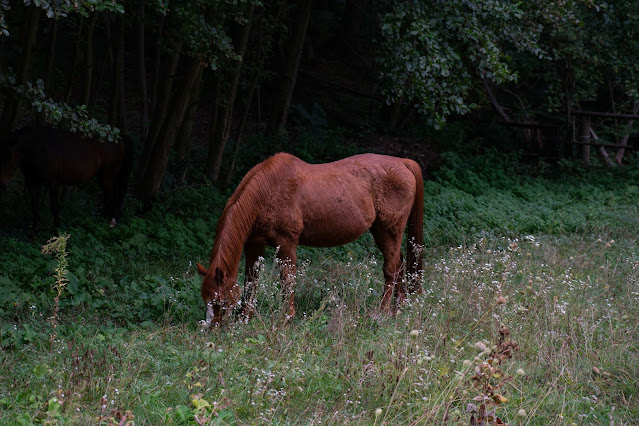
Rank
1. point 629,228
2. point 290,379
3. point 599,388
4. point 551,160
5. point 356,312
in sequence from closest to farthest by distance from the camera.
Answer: point 290,379, point 599,388, point 356,312, point 629,228, point 551,160

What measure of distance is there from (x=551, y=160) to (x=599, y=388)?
1209 centimetres

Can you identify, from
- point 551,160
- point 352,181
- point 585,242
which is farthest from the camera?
point 551,160

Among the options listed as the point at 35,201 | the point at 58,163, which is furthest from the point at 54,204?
the point at 58,163

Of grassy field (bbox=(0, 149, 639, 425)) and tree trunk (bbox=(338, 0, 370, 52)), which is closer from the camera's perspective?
grassy field (bbox=(0, 149, 639, 425))

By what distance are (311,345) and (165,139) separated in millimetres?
6268

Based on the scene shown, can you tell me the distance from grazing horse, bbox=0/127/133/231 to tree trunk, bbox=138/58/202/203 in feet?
1.19

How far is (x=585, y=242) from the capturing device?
9.55 metres

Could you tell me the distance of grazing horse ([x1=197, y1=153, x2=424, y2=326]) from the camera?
558 cm

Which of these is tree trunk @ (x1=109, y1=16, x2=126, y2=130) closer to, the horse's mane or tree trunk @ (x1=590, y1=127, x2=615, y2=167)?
the horse's mane

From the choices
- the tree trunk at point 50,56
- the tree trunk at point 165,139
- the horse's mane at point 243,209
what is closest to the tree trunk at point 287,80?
the tree trunk at point 165,139

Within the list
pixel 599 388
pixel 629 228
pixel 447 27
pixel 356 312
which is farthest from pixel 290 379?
pixel 629 228

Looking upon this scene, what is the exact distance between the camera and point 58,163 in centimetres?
955

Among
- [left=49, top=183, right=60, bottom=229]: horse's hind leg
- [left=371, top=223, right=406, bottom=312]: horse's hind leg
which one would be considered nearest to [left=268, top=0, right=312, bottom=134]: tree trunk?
[left=49, top=183, right=60, bottom=229]: horse's hind leg

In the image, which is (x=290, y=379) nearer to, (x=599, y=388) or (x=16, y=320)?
Result: (x=599, y=388)
